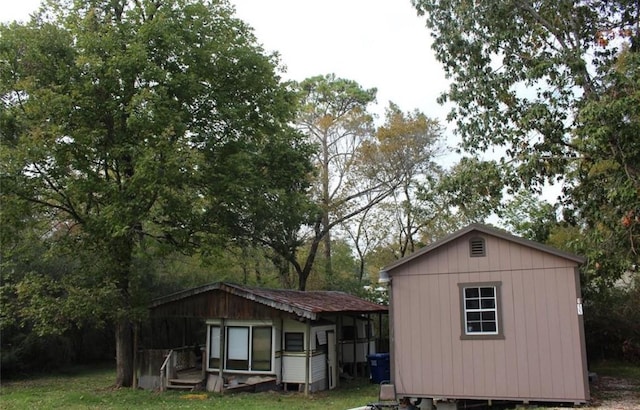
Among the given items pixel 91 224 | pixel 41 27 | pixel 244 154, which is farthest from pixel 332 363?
pixel 41 27

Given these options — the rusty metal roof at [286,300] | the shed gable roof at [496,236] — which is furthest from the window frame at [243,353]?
the shed gable roof at [496,236]

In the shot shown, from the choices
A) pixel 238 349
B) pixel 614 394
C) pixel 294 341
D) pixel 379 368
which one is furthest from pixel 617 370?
pixel 238 349

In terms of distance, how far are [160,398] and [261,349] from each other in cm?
308

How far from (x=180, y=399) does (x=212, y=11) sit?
38.6ft

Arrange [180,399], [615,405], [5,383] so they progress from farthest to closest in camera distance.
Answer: [5,383] → [180,399] → [615,405]

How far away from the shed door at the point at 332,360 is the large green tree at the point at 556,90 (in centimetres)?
721

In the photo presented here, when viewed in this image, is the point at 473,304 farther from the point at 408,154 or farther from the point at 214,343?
the point at 408,154

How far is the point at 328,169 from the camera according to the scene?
2850cm

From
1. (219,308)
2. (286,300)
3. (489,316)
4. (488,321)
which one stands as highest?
(286,300)

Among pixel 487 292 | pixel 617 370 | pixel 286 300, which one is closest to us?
pixel 487 292

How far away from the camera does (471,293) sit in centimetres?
1195

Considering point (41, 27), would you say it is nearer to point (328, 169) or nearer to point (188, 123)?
point (188, 123)

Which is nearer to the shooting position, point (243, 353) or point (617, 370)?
point (243, 353)

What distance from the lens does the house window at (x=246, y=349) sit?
633 inches
